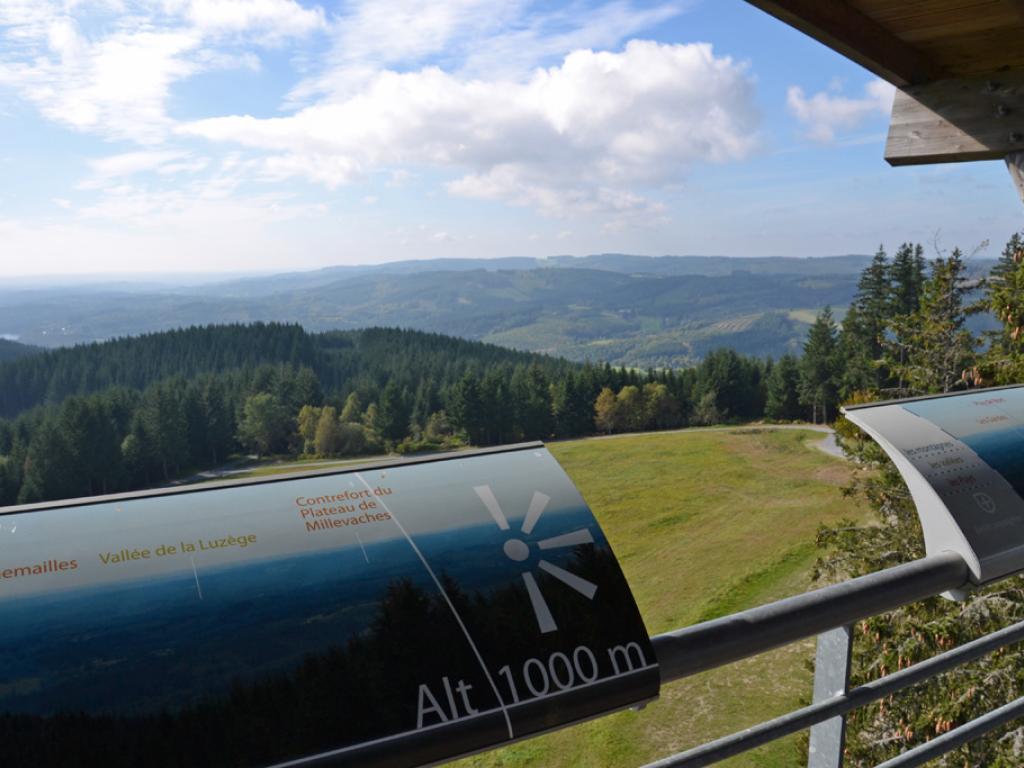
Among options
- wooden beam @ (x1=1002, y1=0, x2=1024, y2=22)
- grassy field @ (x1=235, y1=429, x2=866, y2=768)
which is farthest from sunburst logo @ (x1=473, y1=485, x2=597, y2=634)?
grassy field @ (x1=235, y1=429, x2=866, y2=768)

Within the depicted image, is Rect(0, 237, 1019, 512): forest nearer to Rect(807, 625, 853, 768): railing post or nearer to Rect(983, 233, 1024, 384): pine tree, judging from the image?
Rect(983, 233, 1024, 384): pine tree

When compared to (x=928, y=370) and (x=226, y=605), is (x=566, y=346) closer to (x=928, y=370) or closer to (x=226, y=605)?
(x=928, y=370)

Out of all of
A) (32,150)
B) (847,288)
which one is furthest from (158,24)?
(847,288)

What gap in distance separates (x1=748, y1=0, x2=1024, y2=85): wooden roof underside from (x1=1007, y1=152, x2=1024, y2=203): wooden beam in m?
0.23

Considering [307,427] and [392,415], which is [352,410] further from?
[307,427]

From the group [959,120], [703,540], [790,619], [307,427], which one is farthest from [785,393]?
[790,619]

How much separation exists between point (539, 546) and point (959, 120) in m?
2.05

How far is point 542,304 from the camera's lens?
115 m

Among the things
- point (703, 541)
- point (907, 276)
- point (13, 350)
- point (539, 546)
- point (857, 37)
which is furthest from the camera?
point (13, 350)

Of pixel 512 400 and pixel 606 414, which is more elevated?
pixel 512 400

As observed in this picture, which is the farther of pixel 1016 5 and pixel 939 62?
pixel 939 62

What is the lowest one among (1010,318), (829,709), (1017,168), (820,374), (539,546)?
(820,374)

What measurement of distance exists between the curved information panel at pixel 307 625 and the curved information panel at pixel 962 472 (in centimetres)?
65

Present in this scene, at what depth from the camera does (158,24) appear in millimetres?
40594
